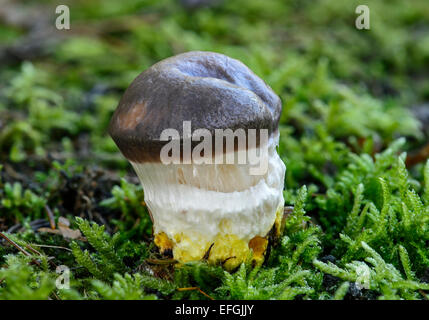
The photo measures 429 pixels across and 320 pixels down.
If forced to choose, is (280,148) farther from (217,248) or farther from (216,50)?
(216,50)

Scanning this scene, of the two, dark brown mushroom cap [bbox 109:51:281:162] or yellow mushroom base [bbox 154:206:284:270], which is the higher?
dark brown mushroom cap [bbox 109:51:281:162]

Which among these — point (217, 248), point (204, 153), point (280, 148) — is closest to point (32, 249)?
point (217, 248)

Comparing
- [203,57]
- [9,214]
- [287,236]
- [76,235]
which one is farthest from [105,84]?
[287,236]

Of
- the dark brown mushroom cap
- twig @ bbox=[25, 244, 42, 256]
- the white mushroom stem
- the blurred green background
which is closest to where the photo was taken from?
the dark brown mushroom cap

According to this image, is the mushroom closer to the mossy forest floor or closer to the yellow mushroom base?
the yellow mushroom base

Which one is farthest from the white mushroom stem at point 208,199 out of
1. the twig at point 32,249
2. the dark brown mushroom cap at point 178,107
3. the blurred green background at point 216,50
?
the blurred green background at point 216,50

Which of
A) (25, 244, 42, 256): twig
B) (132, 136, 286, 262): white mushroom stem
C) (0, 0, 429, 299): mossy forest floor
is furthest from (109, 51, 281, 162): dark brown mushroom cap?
(25, 244, 42, 256): twig

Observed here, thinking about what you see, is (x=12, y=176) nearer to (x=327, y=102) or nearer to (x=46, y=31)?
(x=327, y=102)
